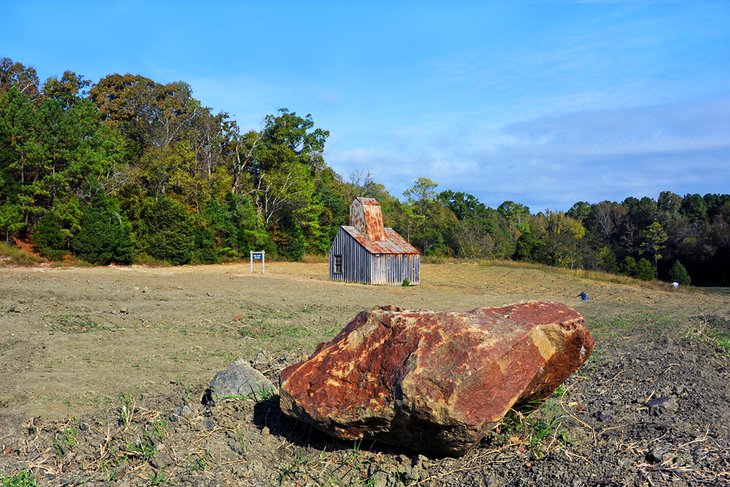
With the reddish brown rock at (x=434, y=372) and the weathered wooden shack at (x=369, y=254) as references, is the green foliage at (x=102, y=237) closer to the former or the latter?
the weathered wooden shack at (x=369, y=254)

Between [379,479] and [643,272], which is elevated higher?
[643,272]

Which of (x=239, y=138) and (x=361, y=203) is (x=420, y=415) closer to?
(x=361, y=203)

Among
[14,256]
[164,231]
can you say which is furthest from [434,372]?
[164,231]

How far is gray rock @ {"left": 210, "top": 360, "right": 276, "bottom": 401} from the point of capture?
6.04 meters

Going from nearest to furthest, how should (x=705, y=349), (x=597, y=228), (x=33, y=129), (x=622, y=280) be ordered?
(x=705, y=349)
(x=33, y=129)
(x=622, y=280)
(x=597, y=228)

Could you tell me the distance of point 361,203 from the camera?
3047 cm

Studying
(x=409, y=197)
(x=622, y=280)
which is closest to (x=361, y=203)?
(x=622, y=280)

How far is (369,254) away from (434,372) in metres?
25.2

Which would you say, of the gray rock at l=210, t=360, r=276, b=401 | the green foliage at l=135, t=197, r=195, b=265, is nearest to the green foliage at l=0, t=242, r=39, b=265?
the green foliage at l=135, t=197, r=195, b=265

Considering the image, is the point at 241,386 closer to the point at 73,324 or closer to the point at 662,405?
the point at 662,405

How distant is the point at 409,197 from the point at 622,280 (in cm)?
3779

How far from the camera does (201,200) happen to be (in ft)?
150

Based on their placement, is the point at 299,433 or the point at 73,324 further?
the point at 73,324

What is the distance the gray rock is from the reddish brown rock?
992mm
